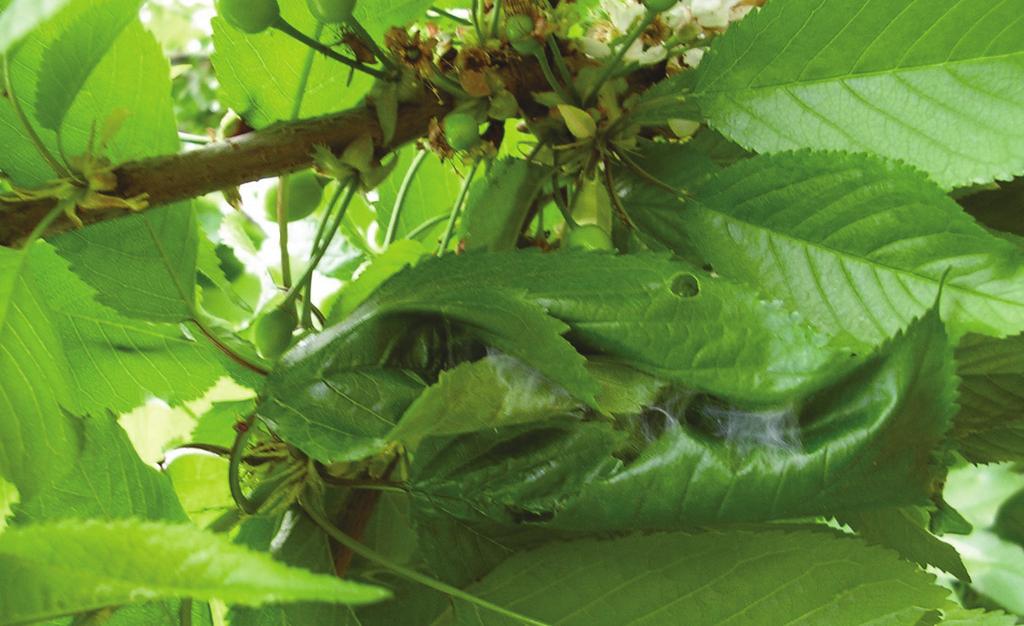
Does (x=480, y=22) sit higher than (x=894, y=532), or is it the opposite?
(x=480, y=22)

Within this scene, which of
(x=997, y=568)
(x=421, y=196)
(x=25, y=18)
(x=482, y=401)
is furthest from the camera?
(x=997, y=568)

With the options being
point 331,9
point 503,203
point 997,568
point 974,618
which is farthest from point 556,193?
→ point 997,568

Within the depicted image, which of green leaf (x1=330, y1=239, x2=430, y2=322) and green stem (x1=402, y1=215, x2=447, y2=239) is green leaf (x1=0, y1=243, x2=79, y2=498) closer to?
green leaf (x1=330, y1=239, x2=430, y2=322)

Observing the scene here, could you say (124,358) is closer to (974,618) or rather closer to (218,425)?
(218,425)

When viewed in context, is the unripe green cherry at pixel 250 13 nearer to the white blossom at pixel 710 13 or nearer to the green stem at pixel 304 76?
the green stem at pixel 304 76

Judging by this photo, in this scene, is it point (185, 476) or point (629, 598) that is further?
point (185, 476)

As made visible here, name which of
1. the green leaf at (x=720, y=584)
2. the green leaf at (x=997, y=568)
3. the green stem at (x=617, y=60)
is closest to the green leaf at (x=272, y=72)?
the green stem at (x=617, y=60)

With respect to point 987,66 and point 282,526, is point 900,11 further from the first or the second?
point 282,526

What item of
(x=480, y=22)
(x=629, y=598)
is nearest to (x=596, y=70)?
(x=480, y=22)
